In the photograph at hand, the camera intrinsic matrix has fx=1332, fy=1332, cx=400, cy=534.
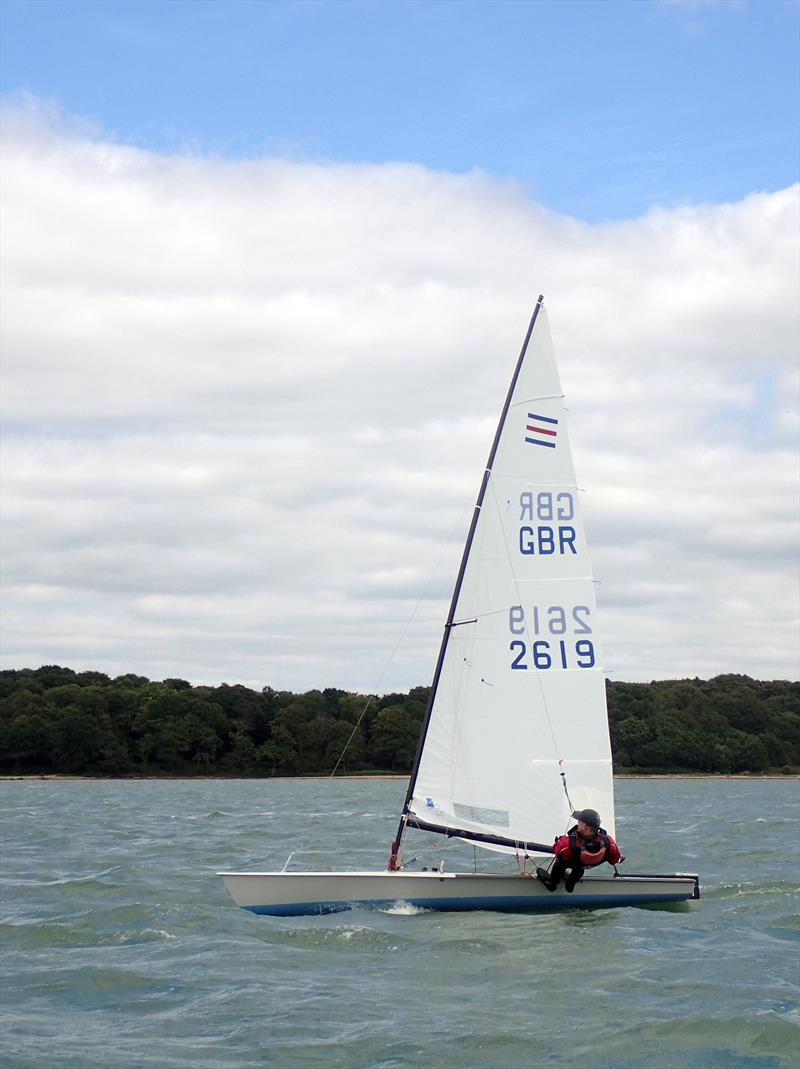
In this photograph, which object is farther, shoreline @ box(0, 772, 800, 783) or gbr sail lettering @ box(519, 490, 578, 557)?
shoreline @ box(0, 772, 800, 783)

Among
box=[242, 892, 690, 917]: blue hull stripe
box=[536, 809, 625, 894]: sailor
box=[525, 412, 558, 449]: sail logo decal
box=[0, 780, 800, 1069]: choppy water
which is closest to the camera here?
box=[0, 780, 800, 1069]: choppy water

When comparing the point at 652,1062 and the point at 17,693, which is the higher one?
the point at 17,693

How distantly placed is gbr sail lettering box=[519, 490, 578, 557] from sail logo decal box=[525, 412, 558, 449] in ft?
2.42

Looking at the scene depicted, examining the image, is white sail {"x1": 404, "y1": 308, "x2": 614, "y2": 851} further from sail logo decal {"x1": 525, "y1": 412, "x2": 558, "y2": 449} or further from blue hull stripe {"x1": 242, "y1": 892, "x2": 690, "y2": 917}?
blue hull stripe {"x1": 242, "y1": 892, "x2": 690, "y2": 917}

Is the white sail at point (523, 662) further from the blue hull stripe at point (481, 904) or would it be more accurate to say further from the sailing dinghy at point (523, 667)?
the blue hull stripe at point (481, 904)

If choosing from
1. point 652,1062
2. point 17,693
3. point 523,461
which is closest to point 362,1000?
point 652,1062

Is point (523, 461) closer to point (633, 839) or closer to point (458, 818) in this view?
point (458, 818)

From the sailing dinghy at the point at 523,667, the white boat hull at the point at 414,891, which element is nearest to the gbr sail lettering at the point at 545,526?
the sailing dinghy at the point at 523,667

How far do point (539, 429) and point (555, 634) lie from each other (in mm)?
2851

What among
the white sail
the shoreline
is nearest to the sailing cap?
the white sail

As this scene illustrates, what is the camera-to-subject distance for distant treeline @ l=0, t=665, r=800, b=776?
101125 mm

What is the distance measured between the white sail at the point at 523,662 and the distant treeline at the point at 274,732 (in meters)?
80.8

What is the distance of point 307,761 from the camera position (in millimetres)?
105875

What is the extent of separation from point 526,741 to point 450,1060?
306 inches
